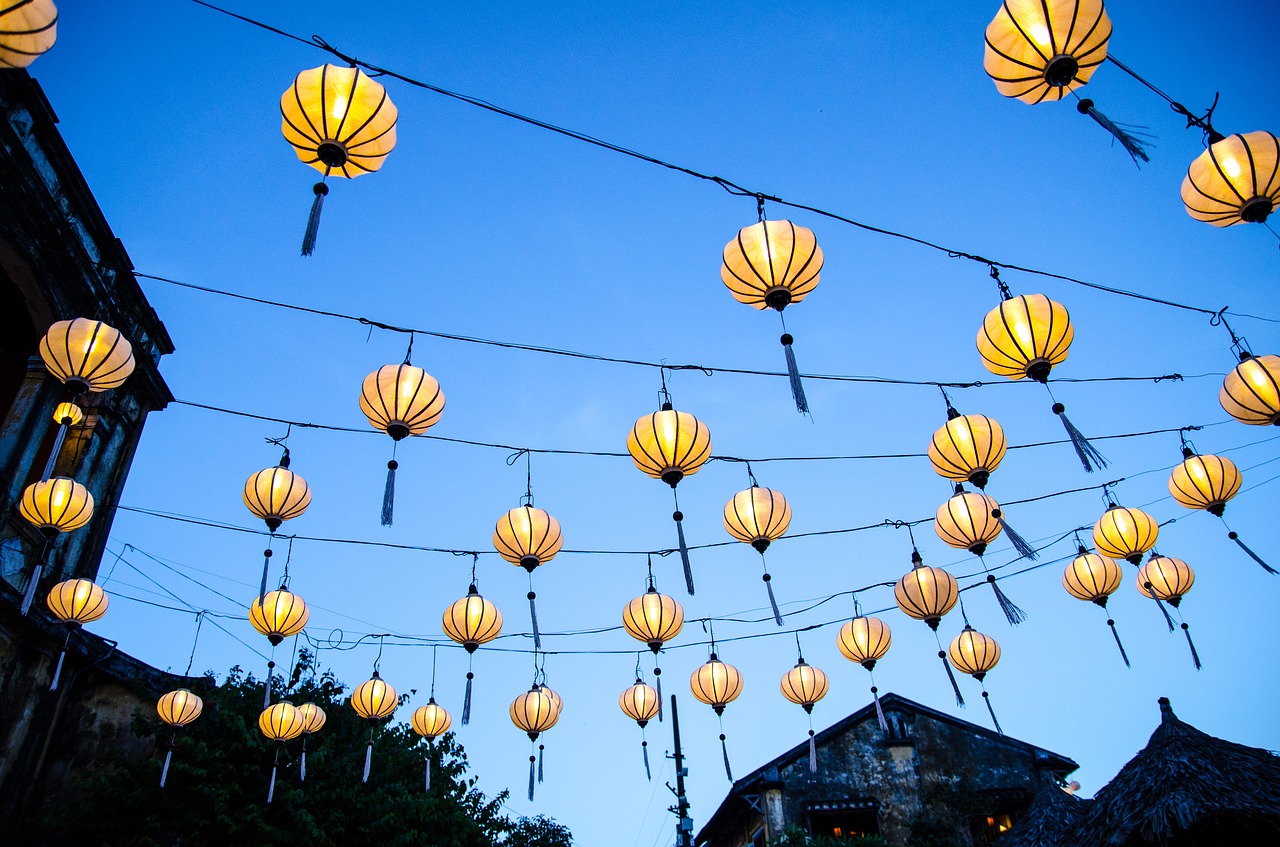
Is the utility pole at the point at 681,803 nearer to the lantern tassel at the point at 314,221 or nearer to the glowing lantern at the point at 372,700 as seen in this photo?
the glowing lantern at the point at 372,700

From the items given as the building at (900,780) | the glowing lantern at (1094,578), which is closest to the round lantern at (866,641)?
the glowing lantern at (1094,578)

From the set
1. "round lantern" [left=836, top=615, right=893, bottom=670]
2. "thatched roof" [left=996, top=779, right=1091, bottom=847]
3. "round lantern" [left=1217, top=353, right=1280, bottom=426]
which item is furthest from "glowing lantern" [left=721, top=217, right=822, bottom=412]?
"thatched roof" [left=996, top=779, right=1091, bottom=847]

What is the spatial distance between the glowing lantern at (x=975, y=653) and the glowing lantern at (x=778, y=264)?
19.1 feet

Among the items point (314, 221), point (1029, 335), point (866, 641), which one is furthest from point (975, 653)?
point (314, 221)

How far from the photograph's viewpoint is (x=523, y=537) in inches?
296

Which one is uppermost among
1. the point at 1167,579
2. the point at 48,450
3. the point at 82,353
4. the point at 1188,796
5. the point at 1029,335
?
the point at 48,450

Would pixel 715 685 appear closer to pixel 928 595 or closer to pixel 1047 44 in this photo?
pixel 928 595

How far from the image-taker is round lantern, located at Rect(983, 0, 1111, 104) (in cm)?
447

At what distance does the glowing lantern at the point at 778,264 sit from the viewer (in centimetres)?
556

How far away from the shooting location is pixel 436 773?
1359 cm

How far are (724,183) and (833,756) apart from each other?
1493cm

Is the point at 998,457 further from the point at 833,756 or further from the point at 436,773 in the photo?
the point at 833,756

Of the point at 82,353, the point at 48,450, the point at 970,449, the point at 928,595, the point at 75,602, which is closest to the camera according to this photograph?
the point at 82,353

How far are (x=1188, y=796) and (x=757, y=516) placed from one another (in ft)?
16.2
